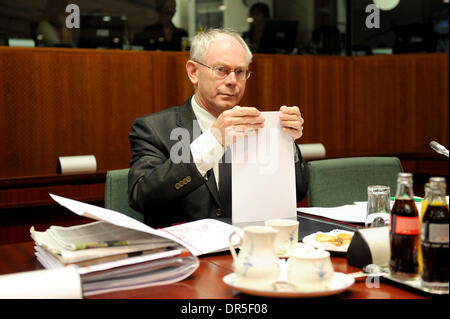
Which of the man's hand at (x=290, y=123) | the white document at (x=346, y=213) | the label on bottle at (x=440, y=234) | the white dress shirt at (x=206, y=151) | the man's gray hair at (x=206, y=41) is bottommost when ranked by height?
the white document at (x=346, y=213)

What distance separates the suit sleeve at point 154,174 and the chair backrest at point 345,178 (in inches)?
26.0

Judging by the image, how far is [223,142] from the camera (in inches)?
74.4

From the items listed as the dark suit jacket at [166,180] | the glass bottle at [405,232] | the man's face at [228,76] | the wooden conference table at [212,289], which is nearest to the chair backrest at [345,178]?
the dark suit jacket at [166,180]

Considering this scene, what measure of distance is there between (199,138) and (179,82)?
6.48 ft

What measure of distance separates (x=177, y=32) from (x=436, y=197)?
3.10m

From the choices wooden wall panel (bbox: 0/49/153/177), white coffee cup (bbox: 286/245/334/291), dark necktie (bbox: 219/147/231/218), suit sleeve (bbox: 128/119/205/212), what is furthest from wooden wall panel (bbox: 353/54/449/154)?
white coffee cup (bbox: 286/245/334/291)

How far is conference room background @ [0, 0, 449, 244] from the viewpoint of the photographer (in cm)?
335

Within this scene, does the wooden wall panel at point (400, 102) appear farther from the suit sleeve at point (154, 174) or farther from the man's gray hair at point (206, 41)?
the suit sleeve at point (154, 174)

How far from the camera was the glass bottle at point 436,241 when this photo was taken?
1142mm

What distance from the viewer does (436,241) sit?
1.14 meters

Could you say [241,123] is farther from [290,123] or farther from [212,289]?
[212,289]

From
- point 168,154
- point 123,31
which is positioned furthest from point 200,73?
point 123,31

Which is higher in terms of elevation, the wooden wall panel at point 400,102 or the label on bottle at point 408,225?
the wooden wall panel at point 400,102
